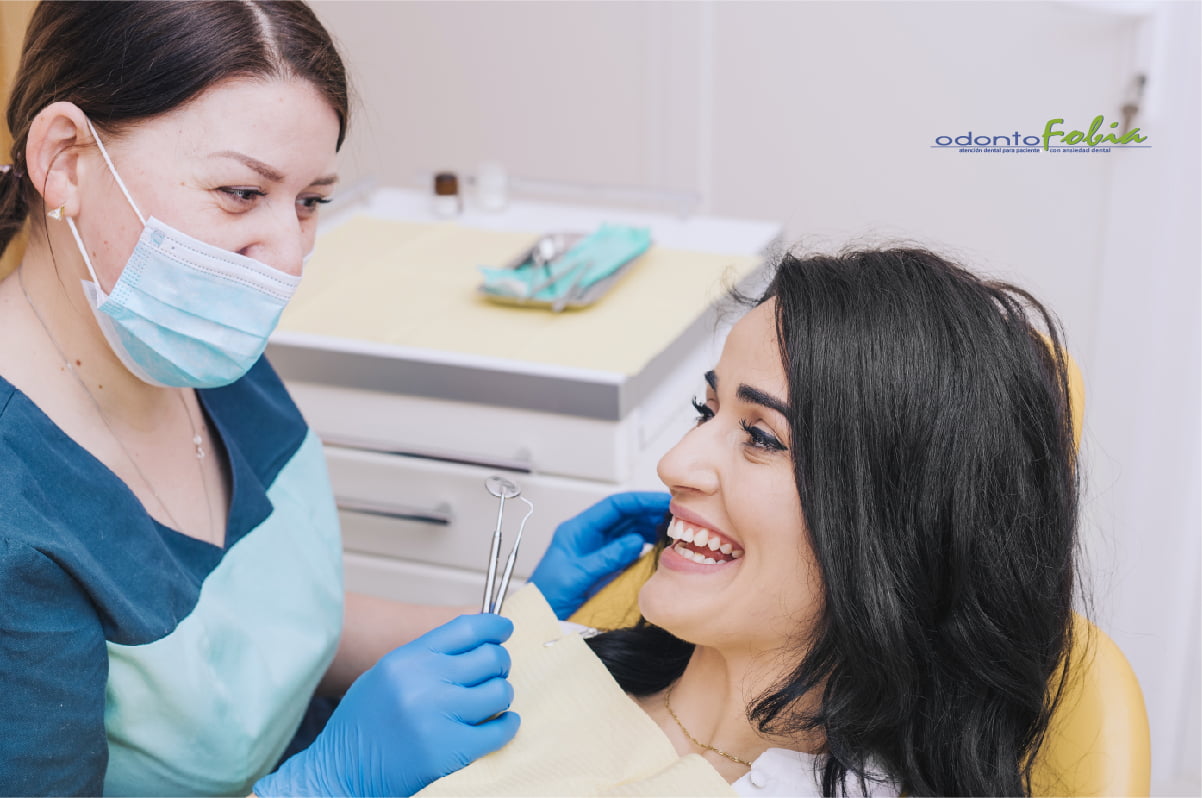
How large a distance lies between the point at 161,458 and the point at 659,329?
73cm

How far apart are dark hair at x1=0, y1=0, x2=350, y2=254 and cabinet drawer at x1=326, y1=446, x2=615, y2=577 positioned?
2.24ft

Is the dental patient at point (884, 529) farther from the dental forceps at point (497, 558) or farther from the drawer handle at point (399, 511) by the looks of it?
the drawer handle at point (399, 511)

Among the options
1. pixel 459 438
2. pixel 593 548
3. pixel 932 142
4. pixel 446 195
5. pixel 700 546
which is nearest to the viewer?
pixel 700 546

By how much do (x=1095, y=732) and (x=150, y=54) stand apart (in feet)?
3.44

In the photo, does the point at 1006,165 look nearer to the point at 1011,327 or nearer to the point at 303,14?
the point at 1011,327

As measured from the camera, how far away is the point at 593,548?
143cm

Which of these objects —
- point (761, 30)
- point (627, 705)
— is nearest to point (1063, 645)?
point (627, 705)

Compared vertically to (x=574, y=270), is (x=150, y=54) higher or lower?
higher

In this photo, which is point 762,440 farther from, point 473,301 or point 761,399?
point 473,301

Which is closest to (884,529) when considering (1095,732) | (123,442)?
(1095,732)

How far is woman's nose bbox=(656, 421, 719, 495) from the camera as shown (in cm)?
105

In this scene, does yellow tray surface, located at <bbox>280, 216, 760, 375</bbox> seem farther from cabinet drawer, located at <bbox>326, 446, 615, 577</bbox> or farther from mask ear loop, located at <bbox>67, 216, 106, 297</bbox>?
mask ear loop, located at <bbox>67, 216, 106, 297</bbox>

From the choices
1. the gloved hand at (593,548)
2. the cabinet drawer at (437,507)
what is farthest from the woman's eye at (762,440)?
the cabinet drawer at (437,507)

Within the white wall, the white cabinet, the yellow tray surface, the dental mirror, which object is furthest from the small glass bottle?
the dental mirror
